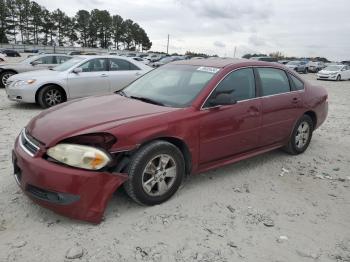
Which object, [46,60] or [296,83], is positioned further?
[46,60]

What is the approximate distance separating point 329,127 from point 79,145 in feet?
21.3

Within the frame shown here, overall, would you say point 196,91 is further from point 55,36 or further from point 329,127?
point 55,36

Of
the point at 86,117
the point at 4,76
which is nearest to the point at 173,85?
the point at 86,117

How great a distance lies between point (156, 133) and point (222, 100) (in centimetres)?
93

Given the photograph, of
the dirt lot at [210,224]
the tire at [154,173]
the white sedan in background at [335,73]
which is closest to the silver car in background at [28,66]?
the dirt lot at [210,224]

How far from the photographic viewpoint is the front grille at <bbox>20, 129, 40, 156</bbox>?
3.46 metres

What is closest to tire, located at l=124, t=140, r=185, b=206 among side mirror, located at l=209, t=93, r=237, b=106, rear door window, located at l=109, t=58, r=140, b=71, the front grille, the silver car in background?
side mirror, located at l=209, t=93, r=237, b=106

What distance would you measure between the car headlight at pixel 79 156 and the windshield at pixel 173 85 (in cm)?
117

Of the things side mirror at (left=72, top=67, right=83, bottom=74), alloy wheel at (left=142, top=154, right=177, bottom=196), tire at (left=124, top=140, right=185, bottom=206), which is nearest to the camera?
tire at (left=124, top=140, right=185, bottom=206)

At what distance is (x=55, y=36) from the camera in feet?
322

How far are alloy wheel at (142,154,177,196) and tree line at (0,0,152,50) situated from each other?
94.5 m

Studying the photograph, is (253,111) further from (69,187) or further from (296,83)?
(69,187)

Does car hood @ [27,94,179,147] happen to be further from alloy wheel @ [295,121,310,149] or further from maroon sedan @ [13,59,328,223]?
alloy wheel @ [295,121,310,149]

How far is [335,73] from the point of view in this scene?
96.5 ft
